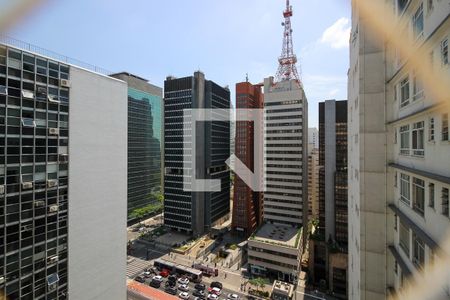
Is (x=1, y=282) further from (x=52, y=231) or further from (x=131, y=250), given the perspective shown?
(x=131, y=250)

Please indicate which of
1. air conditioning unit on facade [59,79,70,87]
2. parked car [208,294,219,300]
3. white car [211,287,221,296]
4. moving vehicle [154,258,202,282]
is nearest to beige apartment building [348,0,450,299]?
air conditioning unit on facade [59,79,70,87]

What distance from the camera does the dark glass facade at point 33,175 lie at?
43.5 feet

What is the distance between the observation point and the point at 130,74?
6166 cm

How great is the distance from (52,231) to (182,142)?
4060 centimetres

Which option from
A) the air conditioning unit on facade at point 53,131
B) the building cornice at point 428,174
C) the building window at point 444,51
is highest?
the building window at point 444,51

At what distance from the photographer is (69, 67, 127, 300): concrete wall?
657 inches

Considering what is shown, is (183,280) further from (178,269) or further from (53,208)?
(53,208)

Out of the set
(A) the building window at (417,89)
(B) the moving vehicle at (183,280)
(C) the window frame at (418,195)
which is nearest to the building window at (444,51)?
(A) the building window at (417,89)

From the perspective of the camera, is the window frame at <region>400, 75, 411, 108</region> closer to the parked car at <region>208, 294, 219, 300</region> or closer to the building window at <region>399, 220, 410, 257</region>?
the building window at <region>399, 220, 410, 257</region>

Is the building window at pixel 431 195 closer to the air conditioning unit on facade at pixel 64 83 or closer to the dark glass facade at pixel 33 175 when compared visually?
the dark glass facade at pixel 33 175

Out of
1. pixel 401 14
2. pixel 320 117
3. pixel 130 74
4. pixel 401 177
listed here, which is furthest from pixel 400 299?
pixel 130 74

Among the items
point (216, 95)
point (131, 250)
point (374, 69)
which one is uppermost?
point (216, 95)

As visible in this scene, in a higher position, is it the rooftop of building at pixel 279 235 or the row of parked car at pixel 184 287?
the rooftop of building at pixel 279 235

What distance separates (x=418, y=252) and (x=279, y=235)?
40134 mm
